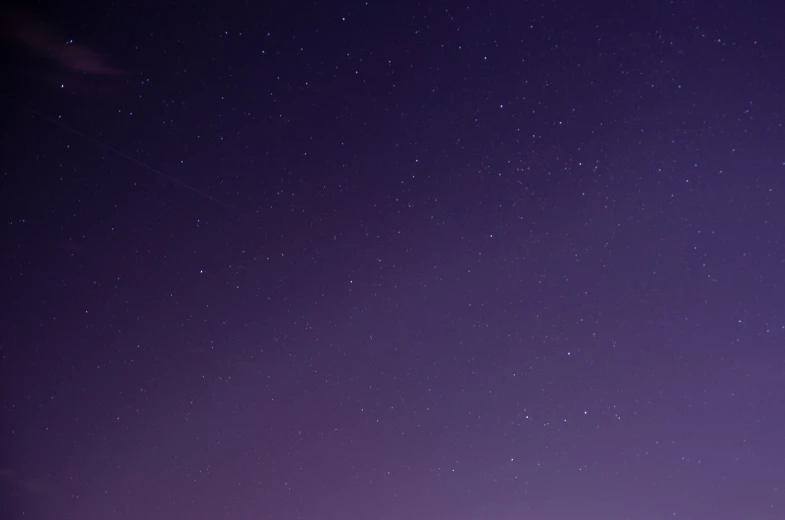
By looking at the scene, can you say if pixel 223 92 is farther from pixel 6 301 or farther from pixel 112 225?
pixel 6 301

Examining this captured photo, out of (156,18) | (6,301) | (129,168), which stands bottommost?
(6,301)

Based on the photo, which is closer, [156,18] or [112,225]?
[156,18]

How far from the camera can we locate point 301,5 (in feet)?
4.45


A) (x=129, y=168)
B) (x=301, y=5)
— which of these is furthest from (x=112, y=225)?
(x=301, y=5)

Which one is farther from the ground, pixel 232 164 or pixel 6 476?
pixel 232 164

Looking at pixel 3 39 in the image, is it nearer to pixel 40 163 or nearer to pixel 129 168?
pixel 40 163

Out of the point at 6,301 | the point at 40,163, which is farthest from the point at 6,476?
the point at 40,163

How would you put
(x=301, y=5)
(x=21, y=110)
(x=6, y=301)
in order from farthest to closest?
(x=6, y=301), (x=21, y=110), (x=301, y=5)

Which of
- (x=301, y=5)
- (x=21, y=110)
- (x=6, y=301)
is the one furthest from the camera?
(x=6, y=301)

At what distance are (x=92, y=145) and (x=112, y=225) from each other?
0.74ft

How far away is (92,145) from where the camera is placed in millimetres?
1495

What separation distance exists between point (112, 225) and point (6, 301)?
0.40m

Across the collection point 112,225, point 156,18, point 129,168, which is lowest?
point 112,225

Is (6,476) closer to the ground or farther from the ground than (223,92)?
closer to the ground
